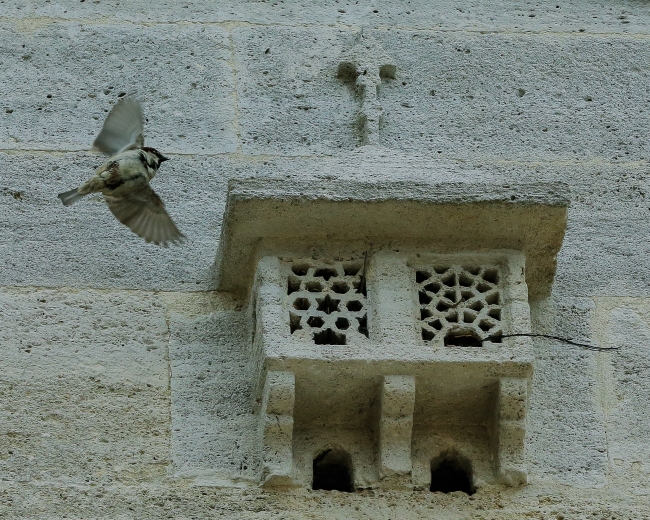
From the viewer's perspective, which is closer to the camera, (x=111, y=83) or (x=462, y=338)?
(x=462, y=338)

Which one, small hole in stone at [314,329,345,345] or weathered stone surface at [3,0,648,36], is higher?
weathered stone surface at [3,0,648,36]

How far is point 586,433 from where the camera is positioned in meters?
4.63

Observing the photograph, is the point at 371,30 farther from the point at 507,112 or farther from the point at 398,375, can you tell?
the point at 398,375

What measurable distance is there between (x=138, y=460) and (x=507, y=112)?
71.4 inches

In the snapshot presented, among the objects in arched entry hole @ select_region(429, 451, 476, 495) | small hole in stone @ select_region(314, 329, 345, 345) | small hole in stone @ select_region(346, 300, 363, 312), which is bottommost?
arched entry hole @ select_region(429, 451, 476, 495)

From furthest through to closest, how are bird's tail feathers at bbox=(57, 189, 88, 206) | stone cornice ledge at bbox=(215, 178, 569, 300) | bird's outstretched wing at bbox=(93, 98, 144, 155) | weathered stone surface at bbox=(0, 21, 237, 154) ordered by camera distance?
weathered stone surface at bbox=(0, 21, 237, 154) < bird's outstretched wing at bbox=(93, 98, 144, 155) < bird's tail feathers at bbox=(57, 189, 88, 206) < stone cornice ledge at bbox=(215, 178, 569, 300)

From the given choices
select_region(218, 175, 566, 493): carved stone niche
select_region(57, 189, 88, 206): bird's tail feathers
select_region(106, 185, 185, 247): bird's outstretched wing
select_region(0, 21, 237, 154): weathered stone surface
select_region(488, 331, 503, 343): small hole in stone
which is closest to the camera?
select_region(218, 175, 566, 493): carved stone niche

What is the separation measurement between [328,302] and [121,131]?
3.13ft

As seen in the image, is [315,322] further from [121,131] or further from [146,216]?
[121,131]

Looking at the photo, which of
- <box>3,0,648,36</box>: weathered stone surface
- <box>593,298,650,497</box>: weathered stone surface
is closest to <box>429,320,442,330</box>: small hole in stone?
<box>593,298,650,497</box>: weathered stone surface

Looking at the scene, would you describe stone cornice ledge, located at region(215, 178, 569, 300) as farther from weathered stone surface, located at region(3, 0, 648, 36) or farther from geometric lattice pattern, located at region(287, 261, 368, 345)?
weathered stone surface, located at region(3, 0, 648, 36)

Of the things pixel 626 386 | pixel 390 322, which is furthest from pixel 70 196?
pixel 626 386

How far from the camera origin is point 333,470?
455 centimetres

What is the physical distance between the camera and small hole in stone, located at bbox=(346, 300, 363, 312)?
4637 millimetres
